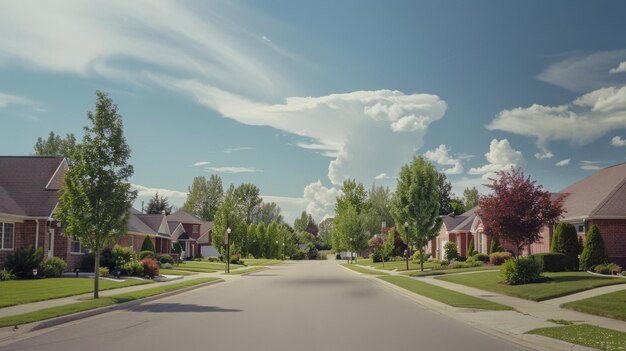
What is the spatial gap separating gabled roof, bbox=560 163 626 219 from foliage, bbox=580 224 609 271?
1.91 metres

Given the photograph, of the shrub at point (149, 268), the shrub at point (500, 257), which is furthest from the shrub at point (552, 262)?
the shrub at point (149, 268)

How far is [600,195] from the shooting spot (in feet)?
119

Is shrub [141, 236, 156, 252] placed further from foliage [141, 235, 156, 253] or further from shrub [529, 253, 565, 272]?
shrub [529, 253, 565, 272]

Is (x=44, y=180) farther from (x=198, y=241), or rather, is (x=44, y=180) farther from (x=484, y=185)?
(x=198, y=241)

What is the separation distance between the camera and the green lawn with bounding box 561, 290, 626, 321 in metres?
16.5

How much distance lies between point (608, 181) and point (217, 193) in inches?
4060

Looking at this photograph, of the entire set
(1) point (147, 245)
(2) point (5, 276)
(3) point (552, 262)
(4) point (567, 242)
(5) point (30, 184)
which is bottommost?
(2) point (5, 276)

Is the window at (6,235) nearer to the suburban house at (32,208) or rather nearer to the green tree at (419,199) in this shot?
the suburban house at (32,208)

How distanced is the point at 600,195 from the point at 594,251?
20.4 ft

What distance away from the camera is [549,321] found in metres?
15.2

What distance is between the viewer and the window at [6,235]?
31.1m

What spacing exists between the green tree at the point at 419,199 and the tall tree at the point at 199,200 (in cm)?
9353

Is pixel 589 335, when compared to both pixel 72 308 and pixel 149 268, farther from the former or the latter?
pixel 149 268

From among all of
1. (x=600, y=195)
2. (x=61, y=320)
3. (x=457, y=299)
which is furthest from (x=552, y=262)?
(x=61, y=320)
